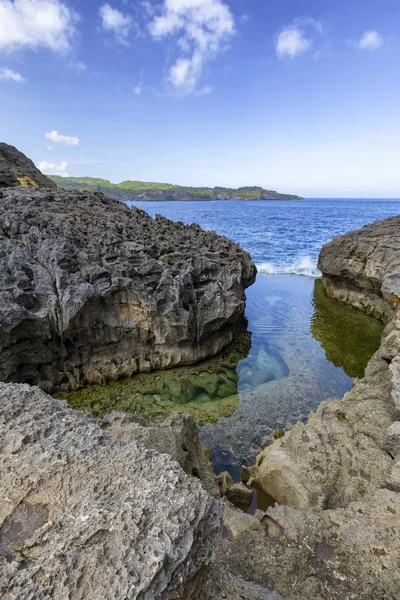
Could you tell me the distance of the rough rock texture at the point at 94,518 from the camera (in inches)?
88.0

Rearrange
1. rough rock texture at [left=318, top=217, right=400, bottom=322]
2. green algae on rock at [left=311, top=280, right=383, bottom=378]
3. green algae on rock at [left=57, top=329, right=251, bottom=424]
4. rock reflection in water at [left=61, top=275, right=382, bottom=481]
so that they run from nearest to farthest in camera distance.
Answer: rock reflection in water at [left=61, top=275, right=382, bottom=481], green algae on rock at [left=57, top=329, right=251, bottom=424], green algae on rock at [left=311, top=280, right=383, bottom=378], rough rock texture at [left=318, top=217, right=400, bottom=322]

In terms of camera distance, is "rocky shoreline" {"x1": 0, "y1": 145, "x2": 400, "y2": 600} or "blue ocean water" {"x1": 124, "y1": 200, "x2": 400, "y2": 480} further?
"blue ocean water" {"x1": 124, "y1": 200, "x2": 400, "y2": 480}

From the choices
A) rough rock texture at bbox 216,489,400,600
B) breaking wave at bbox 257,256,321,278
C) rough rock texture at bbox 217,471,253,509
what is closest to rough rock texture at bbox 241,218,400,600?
rough rock texture at bbox 216,489,400,600

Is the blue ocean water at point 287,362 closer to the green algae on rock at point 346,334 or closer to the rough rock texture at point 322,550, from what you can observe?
the green algae on rock at point 346,334

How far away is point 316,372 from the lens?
12898 millimetres

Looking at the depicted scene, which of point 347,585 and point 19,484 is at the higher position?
point 19,484

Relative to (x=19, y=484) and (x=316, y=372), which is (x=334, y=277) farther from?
(x=19, y=484)

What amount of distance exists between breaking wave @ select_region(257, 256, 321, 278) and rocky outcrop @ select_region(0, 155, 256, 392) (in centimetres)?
1701

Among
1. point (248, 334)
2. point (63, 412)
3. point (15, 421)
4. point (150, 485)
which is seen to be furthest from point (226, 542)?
point (248, 334)

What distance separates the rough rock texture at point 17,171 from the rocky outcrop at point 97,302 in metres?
7.08

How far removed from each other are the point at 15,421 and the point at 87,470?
1.14 meters

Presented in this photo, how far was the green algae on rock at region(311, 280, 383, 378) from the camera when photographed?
45.0 ft

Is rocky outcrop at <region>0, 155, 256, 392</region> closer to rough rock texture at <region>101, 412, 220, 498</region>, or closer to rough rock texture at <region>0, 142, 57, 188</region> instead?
rough rock texture at <region>101, 412, 220, 498</region>

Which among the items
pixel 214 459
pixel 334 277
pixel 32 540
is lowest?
pixel 214 459
